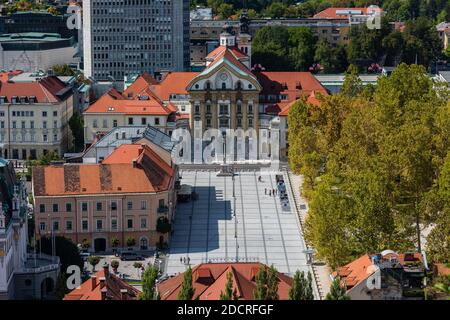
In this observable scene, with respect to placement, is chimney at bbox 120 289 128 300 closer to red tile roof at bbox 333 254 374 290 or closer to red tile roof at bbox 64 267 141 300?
red tile roof at bbox 64 267 141 300

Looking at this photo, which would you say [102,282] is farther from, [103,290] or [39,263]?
[39,263]

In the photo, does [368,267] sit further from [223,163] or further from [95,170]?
[223,163]

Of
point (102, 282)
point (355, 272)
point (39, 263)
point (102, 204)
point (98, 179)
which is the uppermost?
point (98, 179)

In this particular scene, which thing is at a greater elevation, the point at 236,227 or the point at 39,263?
the point at 39,263

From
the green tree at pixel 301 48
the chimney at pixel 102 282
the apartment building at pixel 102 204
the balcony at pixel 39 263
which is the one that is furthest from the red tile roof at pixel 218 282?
the green tree at pixel 301 48

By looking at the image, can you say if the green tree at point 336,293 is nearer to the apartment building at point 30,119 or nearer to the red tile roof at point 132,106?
the red tile roof at point 132,106

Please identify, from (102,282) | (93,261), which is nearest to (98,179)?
(93,261)
